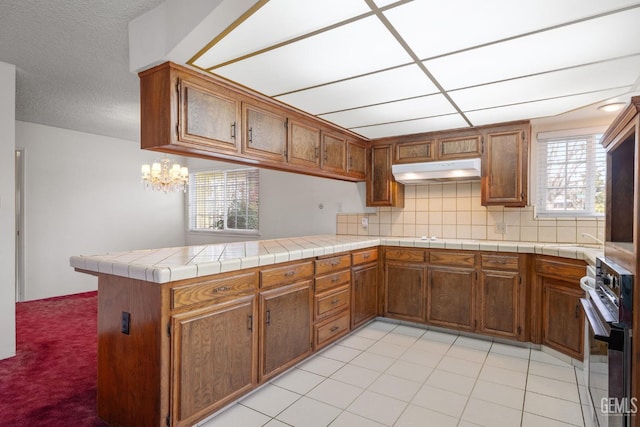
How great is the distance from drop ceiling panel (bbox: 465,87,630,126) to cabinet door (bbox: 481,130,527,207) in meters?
0.21

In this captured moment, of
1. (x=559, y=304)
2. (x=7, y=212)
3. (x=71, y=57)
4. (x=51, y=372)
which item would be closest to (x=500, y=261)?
(x=559, y=304)

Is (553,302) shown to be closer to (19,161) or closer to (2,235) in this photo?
(2,235)

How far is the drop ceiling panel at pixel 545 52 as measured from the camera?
66.8 inches

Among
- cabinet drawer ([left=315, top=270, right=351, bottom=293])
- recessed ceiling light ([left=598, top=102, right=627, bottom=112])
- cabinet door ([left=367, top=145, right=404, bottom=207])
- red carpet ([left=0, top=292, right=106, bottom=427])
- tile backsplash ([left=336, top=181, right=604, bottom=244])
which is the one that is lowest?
red carpet ([left=0, top=292, right=106, bottom=427])

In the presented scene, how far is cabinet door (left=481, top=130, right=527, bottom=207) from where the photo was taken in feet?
11.2

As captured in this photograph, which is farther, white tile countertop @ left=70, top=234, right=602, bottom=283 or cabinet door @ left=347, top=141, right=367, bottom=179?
cabinet door @ left=347, top=141, right=367, bottom=179

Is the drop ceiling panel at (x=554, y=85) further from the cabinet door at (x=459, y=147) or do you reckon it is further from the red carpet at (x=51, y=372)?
the red carpet at (x=51, y=372)

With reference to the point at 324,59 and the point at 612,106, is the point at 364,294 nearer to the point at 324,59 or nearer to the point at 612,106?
the point at 324,59

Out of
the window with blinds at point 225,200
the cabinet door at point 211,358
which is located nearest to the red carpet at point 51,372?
the cabinet door at point 211,358

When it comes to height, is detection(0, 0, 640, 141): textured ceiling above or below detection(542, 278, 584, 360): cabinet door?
above

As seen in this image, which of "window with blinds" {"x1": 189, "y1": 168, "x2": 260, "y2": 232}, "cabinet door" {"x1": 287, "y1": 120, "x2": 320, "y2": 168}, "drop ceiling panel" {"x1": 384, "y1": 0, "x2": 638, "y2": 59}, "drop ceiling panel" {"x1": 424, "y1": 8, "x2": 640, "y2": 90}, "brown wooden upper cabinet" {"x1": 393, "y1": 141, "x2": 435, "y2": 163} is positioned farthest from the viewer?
"window with blinds" {"x1": 189, "y1": 168, "x2": 260, "y2": 232}

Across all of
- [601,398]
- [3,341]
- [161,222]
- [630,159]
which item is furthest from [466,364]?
[161,222]

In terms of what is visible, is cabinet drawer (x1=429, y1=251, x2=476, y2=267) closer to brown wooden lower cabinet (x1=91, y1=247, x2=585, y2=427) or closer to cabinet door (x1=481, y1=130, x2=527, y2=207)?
brown wooden lower cabinet (x1=91, y1=247, x2=585, y2=427)

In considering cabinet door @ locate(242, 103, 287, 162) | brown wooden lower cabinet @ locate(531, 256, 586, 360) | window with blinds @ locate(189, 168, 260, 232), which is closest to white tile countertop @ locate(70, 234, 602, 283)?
brown wooden lower cabinet @ locate(531, 256, 586, 360)
